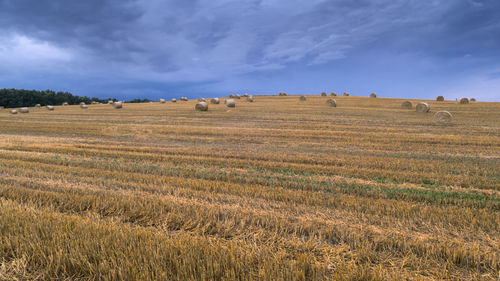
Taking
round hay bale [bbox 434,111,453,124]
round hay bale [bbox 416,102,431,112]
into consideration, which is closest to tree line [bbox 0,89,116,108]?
round hay bale [bbox 416,102,431,112]

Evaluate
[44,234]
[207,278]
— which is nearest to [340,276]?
[207,278]

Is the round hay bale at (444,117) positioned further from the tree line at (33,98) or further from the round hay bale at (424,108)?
the tree line at (33,98)

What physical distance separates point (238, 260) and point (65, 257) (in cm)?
196

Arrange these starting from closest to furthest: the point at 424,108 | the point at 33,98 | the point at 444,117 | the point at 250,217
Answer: the point at 250,217
the point at 444,117
the point at 424,108
the point at 33,98

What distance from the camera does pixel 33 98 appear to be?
70.6 meters

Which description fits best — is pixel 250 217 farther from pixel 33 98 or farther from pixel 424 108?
pixel 33 98

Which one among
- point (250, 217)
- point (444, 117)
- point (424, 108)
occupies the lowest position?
point (250, 217)

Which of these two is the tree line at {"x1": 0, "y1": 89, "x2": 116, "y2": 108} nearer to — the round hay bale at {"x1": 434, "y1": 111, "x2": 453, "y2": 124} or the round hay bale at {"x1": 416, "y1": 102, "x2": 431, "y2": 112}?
the round hay bale at {"x1": 416, "y1": 102, "x2": 431, "y2": 112}

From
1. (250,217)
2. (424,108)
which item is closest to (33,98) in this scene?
(424,108)

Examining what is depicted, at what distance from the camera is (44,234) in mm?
3414

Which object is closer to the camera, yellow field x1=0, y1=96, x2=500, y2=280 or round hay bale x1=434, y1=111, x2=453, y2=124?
yellow field x1=0, y1=96, x2=500, y2=280

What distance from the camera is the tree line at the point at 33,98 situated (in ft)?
220

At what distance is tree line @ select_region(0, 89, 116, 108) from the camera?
67062 mm

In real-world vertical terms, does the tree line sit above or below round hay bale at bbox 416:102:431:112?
above
